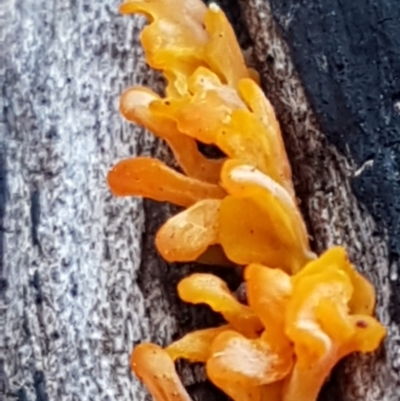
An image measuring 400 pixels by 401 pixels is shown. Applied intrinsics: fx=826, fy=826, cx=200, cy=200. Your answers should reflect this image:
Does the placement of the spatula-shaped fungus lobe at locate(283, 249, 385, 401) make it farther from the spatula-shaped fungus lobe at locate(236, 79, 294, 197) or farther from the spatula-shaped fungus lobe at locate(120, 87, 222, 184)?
the spatula-shaped fungus lobe at locate(120, 87, 222, 184)

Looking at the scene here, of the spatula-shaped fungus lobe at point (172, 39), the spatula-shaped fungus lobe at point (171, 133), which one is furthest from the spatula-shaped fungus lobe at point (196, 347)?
the spatula-shaped fungus lobe at point (172, 39)

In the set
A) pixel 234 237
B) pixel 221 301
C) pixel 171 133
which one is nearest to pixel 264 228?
pixel 234 237

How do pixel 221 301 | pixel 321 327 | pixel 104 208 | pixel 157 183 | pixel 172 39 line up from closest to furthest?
pixel 321 327
pixel 221 301
pixel 157 183
pixel 172 39
pixel 104 208

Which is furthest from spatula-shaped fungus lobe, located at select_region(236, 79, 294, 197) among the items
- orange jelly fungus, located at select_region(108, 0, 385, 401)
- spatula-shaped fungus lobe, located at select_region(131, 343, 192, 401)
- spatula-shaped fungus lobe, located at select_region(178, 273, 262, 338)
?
spatula-shaped fungus lobe, located at select_region(131, 343, 192, 401)

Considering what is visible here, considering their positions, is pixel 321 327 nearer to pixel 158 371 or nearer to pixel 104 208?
pixel 158 371

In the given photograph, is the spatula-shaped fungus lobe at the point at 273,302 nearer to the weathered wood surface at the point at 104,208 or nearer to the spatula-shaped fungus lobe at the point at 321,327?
the spatula-shaped fungus lobe at the point at 321,327

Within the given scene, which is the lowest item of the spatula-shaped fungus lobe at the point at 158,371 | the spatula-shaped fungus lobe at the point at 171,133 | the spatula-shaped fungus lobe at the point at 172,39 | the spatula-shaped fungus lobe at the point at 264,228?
the spatula-shaped fungus lobe at the point at 158,371

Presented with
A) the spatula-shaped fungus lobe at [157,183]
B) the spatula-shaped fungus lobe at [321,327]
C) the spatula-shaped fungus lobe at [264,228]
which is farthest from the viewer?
the spatula-shaped fungus lobe at [157,183]

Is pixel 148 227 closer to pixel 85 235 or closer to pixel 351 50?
pixel 85 235

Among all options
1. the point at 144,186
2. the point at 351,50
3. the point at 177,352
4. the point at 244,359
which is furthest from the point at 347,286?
the point at 351,50
